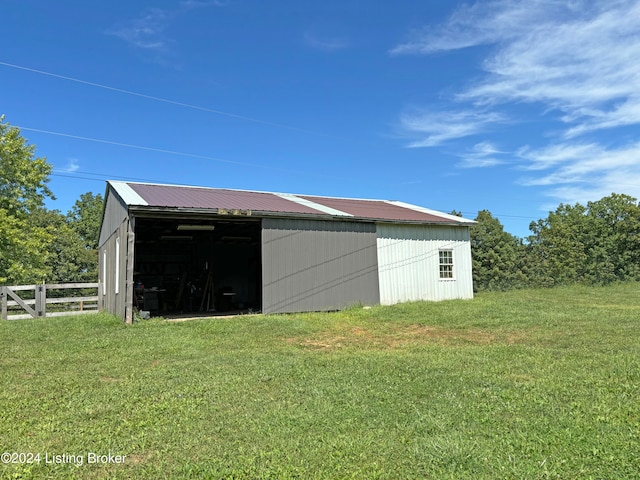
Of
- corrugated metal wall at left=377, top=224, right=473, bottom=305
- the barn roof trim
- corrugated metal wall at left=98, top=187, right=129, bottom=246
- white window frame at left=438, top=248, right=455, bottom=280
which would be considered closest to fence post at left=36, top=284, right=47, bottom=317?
corrugated metal wall at left=98, top=187, right=129, bottom=246

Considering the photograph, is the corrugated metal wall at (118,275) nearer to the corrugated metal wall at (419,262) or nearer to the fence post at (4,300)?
the fence post at (4,300)

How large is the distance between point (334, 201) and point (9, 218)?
1516 centimetres

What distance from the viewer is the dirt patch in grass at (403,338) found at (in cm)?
791

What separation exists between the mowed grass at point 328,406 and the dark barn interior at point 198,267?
7.57 m

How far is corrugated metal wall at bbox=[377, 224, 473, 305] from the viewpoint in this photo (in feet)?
46.7

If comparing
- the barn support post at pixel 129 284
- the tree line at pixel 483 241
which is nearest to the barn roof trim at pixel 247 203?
the barn support post at pixel 129 284

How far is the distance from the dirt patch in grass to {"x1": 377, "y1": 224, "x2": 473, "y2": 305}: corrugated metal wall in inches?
174

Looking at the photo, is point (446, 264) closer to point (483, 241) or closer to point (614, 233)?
point (483, 241)

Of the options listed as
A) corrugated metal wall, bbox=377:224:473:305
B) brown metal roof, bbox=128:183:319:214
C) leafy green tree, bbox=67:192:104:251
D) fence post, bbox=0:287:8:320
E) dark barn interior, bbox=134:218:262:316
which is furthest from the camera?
leafy green tree, bbox=67:192:104:251

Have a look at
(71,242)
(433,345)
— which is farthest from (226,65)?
(71,242)

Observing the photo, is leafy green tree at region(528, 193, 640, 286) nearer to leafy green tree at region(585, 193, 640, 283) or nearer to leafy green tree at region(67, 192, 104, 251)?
leafy green tree at region(585, 193, 640, 283)

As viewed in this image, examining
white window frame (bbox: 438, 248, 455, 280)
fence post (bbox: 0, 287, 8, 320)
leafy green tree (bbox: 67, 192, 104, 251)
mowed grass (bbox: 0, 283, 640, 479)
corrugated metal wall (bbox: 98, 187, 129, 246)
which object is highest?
leafy green tree (bbox: 67, 192, 104, 251)

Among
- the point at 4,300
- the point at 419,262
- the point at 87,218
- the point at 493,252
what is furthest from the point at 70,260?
the point at 493,252

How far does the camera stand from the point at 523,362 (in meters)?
5.96
